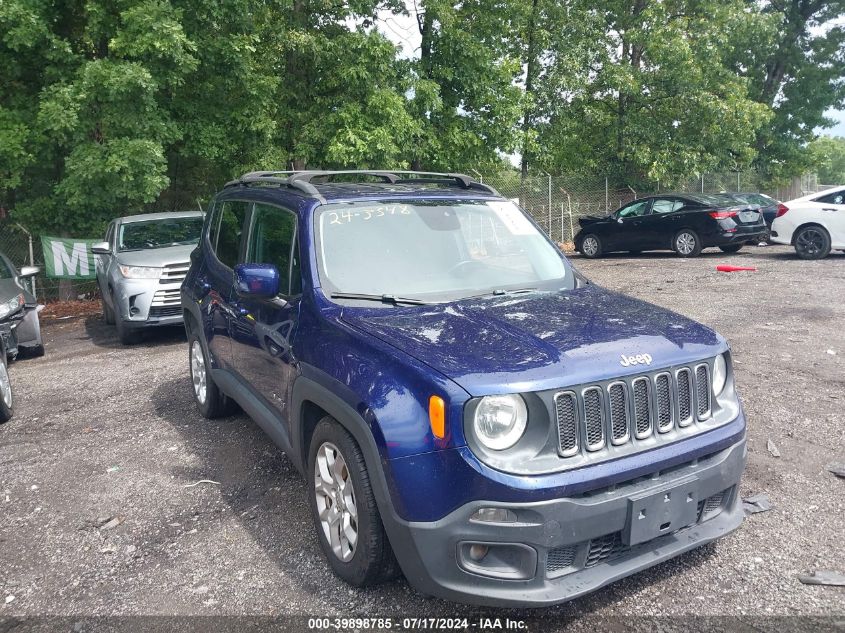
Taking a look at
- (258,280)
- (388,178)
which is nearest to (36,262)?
(388,178)

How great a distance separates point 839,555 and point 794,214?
12.9m

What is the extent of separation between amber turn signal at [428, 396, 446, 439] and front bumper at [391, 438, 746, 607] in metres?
0.29

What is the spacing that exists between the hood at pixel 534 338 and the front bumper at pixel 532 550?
47cm

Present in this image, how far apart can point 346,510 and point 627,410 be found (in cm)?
131

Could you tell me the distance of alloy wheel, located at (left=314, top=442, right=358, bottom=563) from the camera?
3.08m

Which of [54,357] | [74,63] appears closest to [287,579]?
[54,357]

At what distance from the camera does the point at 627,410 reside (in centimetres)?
281

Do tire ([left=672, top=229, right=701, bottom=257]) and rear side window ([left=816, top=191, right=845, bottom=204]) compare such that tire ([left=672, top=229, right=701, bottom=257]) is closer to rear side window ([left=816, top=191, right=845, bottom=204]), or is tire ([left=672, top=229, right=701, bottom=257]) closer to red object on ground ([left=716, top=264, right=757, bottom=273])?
red object on ground ([left=716, top=264, right=757, bottom=273])

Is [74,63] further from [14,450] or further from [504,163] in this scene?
[504,163]

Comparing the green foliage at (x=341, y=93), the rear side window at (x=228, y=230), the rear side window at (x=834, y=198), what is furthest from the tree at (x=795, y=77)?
the rear side window at (x=228, y=230)

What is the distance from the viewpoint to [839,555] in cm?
337

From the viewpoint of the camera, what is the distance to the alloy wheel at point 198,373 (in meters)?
5.75

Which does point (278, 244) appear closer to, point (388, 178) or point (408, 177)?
point (388, 178)

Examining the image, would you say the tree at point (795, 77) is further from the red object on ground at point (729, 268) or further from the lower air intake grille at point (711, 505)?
the lower air intake grille at point (711, 505)
